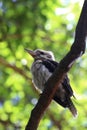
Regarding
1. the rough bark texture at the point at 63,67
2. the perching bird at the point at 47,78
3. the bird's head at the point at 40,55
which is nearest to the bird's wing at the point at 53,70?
the perching bird at the point at 47,78

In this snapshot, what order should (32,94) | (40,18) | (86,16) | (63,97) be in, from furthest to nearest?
(32,94)
(40,18)
(63,97)
(86,16)

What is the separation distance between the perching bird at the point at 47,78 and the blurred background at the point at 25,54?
1.12 meters

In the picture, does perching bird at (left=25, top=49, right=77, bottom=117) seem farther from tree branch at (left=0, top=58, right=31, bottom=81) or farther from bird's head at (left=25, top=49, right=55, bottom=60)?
tree branch at (left=0, top=58, right=31, bottom=81)

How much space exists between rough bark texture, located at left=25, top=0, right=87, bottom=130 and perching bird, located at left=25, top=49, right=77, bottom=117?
1106 mm

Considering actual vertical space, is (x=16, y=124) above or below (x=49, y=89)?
above

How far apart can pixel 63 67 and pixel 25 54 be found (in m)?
4.09

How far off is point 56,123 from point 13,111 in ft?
2.02

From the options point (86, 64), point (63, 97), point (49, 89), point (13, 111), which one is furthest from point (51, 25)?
point (49, 89)

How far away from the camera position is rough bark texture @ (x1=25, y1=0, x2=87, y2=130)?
296cm

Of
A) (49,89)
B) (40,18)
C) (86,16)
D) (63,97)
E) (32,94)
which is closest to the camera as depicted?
(86,16)

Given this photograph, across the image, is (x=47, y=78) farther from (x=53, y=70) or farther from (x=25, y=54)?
(x=25, y=54)

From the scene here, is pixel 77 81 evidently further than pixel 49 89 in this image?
Yes

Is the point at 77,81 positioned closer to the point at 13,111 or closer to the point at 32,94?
the point at 32,94

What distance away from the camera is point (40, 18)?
6.80m
